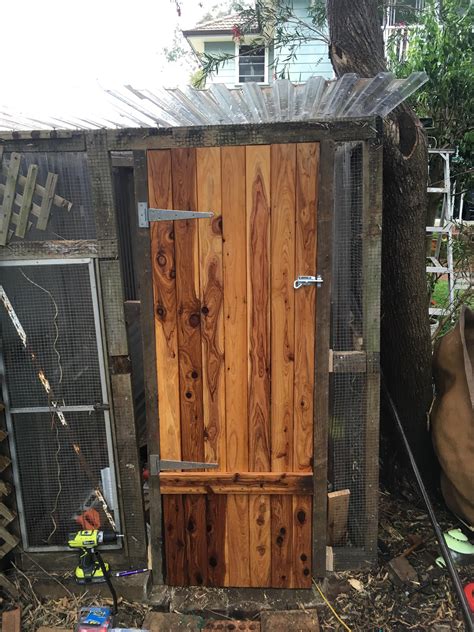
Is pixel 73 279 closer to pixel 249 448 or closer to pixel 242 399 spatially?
pixel 242 399

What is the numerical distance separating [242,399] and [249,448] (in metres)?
0.28

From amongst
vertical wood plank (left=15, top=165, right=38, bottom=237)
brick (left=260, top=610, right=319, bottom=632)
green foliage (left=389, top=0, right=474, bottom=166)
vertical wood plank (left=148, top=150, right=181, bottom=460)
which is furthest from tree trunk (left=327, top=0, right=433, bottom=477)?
green foliage (left=389, top=0, right=474, bottom=166)

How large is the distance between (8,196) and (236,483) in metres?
1.89

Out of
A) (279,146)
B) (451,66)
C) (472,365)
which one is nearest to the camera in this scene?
(279,146)

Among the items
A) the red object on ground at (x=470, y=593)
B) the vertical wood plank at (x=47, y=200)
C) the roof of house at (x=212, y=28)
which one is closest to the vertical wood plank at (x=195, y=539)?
the red object on ground at (x=470, y=593)

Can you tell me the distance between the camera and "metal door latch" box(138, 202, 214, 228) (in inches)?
85.7

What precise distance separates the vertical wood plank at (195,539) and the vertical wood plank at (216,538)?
23 mm

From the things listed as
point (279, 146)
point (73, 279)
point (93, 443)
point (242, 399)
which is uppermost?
point (279, 146)

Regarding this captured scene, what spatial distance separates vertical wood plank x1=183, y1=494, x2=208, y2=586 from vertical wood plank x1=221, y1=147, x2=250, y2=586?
5.5 inches

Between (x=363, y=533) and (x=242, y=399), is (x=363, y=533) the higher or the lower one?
the lower one

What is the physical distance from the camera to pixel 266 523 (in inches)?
97.8

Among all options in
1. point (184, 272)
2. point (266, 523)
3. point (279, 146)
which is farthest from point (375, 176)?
point (266, 523)

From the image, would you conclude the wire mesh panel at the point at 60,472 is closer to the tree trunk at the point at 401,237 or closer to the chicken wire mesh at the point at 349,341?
the chicken wire mesh at the point at 349,341

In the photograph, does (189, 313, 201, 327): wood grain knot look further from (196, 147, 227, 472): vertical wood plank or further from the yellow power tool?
the yellow power tool
